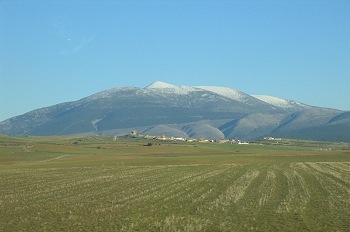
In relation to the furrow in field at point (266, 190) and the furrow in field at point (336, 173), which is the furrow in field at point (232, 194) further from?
the furrow in field at point (336, 173)

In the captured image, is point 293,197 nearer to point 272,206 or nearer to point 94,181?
point 272,206

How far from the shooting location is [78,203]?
3097 cm

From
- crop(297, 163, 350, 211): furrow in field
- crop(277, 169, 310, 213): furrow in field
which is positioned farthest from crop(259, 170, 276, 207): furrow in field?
crop(297, 163, 350, 211): furrow in field

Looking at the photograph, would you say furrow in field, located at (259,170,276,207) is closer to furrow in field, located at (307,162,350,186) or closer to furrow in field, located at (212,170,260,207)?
furrow in field, located at (212,170,260,207)

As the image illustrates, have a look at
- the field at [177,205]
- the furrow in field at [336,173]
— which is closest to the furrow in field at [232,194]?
the field at [177,205]

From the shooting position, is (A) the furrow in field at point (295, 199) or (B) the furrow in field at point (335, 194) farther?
(B) the furrow in field at point (335, 194)

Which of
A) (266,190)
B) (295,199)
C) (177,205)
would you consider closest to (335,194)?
(295,199)

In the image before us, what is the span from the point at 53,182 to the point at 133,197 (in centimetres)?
1445

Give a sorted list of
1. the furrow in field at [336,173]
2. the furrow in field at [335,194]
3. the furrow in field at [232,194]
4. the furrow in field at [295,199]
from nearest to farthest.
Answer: the furrow in field at [295,199], the furrow in field at [335,194], the furrow in field at [232,194], the furrow in field at [336,173]

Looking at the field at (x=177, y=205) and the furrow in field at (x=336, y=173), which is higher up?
the furrow in field at (x=336, y=173)

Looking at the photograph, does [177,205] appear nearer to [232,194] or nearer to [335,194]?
[232,194]

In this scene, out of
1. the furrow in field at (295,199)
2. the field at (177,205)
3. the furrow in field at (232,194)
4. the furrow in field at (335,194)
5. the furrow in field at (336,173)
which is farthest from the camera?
the furrow in field at (336,173)

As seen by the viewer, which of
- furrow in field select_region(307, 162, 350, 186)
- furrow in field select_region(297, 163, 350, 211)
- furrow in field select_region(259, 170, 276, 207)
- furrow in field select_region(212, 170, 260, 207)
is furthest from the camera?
furrow in field select_region(307, 162, 350, 186)

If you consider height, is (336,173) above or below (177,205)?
above
